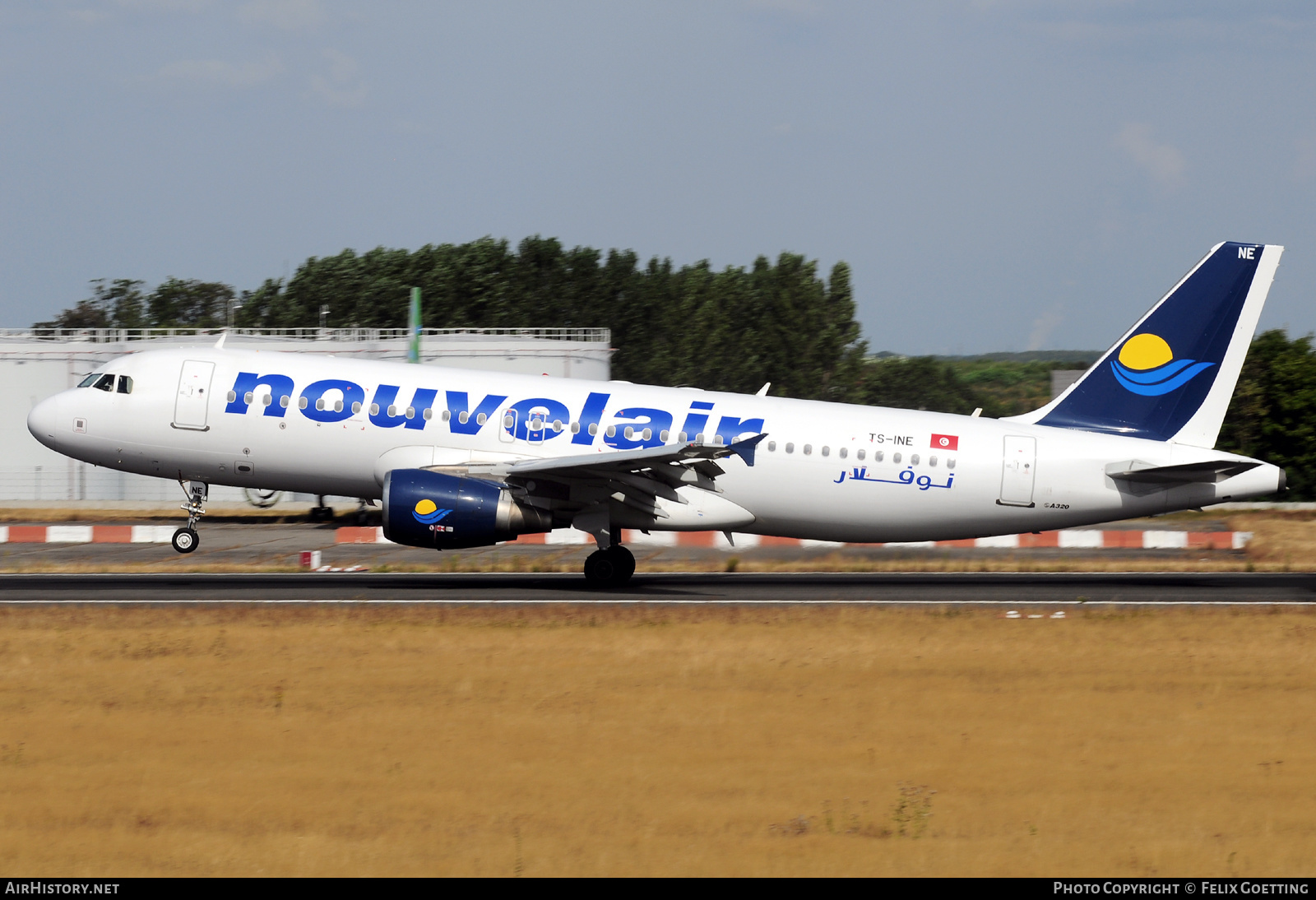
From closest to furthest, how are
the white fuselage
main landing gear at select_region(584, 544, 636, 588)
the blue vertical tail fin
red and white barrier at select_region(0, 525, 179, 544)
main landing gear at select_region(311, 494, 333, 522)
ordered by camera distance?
the white fuselage, main landing gear at select_region(584, 544, 636, 588), the blue vertical tail fin, red and white barrier at select_region(0, 525, 179, 544), main landing gear at select_region(311, 494, 333, 522)

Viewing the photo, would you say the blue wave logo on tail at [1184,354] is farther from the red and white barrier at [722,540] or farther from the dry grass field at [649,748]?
the red and white barrier at [722,540]

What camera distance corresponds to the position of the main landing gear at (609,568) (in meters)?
26.9

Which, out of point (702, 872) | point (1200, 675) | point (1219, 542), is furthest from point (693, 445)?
point (1219, 542)

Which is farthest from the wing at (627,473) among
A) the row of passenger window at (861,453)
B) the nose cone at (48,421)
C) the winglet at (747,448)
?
the nose cone at (48,421)

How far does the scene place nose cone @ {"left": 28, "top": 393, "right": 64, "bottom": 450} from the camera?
2723 centimetres

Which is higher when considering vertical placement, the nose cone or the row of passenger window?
the nose cone

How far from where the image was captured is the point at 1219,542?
39.3 meters

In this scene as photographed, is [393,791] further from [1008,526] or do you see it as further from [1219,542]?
[1219,542]

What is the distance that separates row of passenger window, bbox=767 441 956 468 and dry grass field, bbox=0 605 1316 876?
5.83 m

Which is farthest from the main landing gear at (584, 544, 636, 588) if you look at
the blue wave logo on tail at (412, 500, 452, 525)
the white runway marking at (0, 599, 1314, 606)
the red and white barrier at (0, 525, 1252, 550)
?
the red and white barrier at (0, 525, 1252, 550)

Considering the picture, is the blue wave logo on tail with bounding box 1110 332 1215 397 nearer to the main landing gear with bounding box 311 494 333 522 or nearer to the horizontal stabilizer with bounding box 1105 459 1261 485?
the horizontal stabilizer with bounding box 1105 459 1261 485

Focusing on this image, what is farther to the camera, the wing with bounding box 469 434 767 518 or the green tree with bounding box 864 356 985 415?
the green tree with bounding box 864 356 985 415

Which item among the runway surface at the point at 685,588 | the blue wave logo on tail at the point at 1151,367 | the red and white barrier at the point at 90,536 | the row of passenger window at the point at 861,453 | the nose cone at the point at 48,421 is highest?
the blue wave logo on tail at the point at 1151,367

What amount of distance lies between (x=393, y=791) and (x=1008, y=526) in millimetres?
18389
